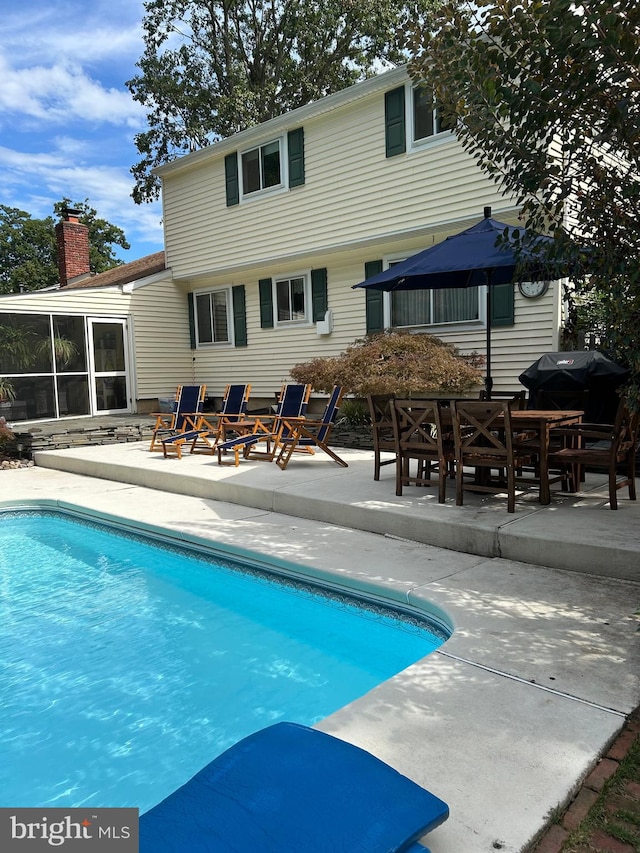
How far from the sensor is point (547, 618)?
3.32 meters

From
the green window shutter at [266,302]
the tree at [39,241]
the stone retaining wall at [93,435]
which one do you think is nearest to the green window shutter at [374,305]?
the stone retaining wall at [93,435]

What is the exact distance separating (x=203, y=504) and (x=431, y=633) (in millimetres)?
3660

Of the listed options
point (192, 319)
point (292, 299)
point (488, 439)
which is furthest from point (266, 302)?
point (488, 439)

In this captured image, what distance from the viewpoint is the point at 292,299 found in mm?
12727

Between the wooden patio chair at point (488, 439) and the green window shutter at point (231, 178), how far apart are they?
9606 millimetres

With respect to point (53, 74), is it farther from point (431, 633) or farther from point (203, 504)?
point (431, 633)

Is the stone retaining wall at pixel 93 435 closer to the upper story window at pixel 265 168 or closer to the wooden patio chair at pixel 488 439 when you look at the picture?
the wooden patio chair at pixel 488 439

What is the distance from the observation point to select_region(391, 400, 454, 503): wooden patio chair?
17.6 feet

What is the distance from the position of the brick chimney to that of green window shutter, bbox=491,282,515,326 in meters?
12.4

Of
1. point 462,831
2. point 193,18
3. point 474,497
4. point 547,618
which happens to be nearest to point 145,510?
point 474,497

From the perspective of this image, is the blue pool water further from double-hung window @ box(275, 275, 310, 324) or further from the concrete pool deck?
double-hung window @ box(275, 275, 310, 324)

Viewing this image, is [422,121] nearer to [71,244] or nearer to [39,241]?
[71,244]

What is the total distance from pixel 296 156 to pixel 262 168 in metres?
1.02

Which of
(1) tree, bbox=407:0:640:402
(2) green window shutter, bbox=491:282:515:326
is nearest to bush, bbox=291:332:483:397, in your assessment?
(2) green window shutter, bbox=491:282:515:326
